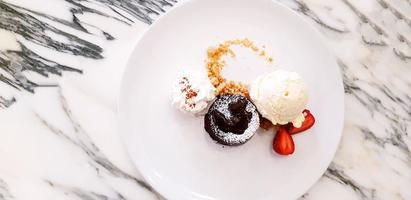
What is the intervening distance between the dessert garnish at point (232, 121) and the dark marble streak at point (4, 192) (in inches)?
18.3

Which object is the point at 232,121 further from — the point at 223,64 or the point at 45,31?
the point at 45,31

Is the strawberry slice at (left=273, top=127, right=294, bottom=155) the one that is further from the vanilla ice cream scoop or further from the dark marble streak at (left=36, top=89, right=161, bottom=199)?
the dark marble streak at (left=36, top=89, right=161, bottom=199)

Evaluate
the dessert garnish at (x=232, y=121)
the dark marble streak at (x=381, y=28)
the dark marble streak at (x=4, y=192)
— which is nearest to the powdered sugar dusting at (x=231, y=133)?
the dessert garnish at (x=232, y=121)

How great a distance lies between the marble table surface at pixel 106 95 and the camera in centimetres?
130

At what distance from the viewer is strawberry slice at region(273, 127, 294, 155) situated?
1.28 meters

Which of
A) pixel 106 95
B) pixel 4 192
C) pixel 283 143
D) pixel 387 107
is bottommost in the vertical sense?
pixel 4 192

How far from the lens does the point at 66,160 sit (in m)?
1.30

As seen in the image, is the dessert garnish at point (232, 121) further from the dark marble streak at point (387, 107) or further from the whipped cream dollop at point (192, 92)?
the dark marble streak at point (387, 107)

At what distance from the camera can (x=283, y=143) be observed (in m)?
1.29

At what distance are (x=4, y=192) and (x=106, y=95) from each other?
311mm

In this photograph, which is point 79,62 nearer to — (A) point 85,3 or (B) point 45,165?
(A) point 85,3

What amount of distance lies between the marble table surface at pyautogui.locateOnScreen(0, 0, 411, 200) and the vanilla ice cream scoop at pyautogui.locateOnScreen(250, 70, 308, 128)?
18 cm

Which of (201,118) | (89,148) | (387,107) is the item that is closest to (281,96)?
(201,118)

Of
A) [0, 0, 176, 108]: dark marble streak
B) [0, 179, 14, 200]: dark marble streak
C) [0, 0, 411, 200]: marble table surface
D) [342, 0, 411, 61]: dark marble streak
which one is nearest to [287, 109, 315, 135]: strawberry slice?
[0, 0, 411, 200]: marble table surface
